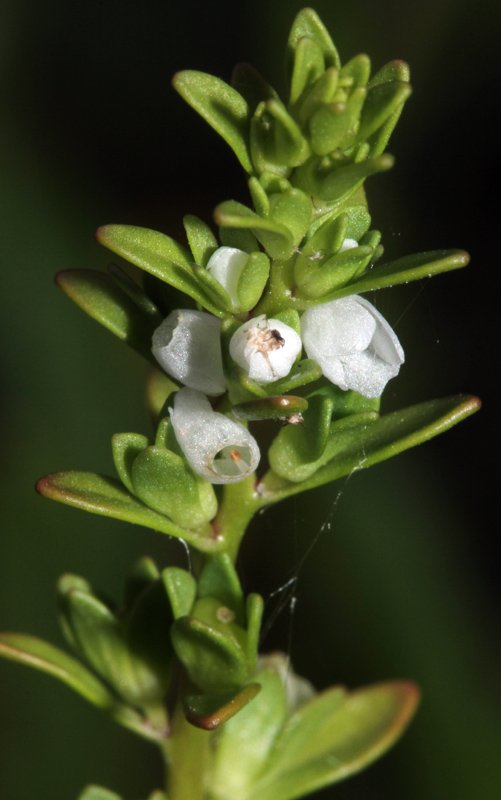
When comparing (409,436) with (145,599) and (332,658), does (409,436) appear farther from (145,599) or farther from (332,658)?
(332,658)

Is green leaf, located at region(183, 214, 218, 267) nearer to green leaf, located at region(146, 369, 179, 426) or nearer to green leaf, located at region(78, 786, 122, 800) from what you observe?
green leaf, located at region(146, 369, 179, 426)

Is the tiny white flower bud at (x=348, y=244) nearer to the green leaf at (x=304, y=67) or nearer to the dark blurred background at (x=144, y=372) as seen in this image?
the green leaf at (x=304, y=67)

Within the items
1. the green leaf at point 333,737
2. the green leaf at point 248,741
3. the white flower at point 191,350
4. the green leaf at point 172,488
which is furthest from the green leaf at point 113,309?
the green leaf at point 333,737

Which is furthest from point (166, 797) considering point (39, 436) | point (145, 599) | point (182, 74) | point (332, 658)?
point (39, 436)

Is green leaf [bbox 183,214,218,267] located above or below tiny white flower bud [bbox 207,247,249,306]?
above

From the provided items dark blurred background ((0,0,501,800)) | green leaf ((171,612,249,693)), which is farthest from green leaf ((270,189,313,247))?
dark blurred background ((0,0,501,800))

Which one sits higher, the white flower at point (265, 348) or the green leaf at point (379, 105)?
the green leaf at point (379, 105)
